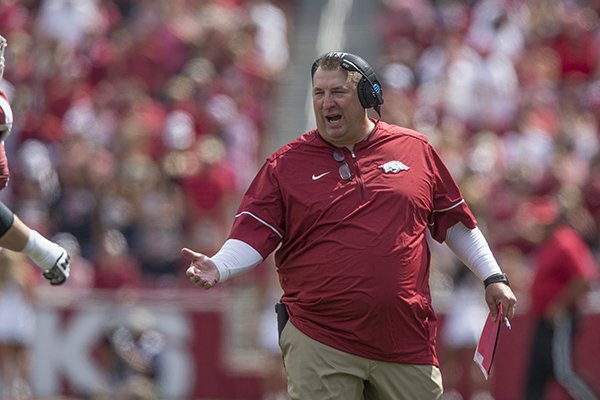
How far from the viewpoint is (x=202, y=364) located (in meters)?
14.8

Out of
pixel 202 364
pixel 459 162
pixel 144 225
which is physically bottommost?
pixel 202 364

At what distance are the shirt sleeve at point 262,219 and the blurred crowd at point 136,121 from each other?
25.4 feet

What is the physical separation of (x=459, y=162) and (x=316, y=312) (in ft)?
26.5

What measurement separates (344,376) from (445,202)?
1013 millimetres

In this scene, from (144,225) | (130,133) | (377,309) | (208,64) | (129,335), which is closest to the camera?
(377,309)

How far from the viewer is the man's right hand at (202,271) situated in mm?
6945

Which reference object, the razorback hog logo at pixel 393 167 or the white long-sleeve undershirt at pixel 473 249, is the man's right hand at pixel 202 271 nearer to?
the razorback hog logo at pixel 393 167

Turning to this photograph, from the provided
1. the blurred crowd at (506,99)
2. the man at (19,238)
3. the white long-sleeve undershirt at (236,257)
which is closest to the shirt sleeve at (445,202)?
the white long-sleeve undershirt at (236,257)

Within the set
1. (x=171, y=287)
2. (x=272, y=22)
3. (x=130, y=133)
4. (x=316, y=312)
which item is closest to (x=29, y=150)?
(x=130, y=133)

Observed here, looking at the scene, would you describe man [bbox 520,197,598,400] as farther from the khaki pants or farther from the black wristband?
the khaki pants

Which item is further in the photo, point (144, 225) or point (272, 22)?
point (272, 22)

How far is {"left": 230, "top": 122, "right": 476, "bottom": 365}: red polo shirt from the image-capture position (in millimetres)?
7102

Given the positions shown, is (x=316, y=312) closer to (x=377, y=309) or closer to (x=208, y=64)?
(x=377, y=309)

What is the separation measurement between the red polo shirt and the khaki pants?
47mm
